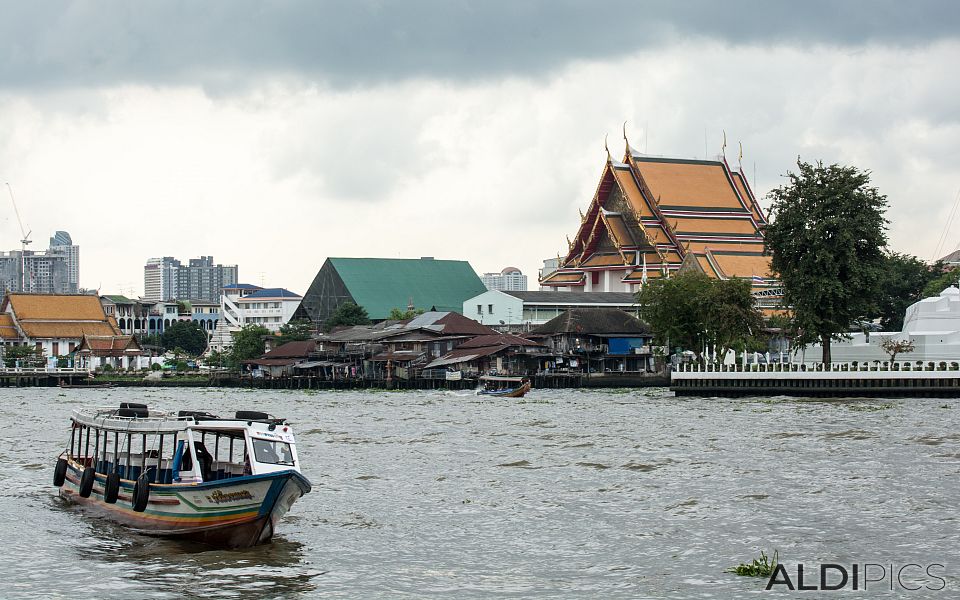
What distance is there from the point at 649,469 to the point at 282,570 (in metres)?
13.0

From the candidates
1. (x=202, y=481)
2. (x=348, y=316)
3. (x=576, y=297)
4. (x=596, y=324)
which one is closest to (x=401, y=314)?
(x=348, y=316)

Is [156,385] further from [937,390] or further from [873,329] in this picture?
[937,390]

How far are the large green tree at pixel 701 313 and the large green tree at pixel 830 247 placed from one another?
6.96 meters

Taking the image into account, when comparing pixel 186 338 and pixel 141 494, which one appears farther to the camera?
pixel 186 338

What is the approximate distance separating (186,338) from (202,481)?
137204 millimetres

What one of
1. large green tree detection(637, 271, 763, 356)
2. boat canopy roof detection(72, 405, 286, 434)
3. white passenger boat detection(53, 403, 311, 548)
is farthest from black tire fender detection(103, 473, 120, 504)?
large green tree detection(637, 271, 763, 356)

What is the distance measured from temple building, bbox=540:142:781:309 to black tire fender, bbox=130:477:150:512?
86.6 meters

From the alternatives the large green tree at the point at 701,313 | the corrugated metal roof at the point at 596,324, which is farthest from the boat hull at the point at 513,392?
the corrugated metal roof at the point at 596,324

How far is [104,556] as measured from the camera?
2188 cm

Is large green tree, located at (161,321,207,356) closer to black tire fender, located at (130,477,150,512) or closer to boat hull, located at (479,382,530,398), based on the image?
boat hull, located at (479,382,530,398)

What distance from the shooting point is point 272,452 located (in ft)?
73.1

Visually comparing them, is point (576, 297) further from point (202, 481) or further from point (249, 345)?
point (202, 481)

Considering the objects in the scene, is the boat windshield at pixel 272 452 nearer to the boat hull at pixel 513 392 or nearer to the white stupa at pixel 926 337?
the boat hull at pixel 513 392

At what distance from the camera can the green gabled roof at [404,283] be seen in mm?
129375
